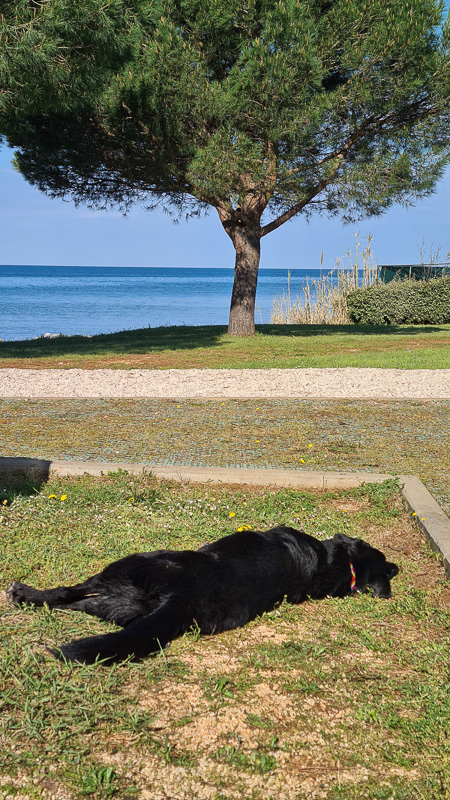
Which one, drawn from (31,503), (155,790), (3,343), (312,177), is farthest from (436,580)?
(3,343)

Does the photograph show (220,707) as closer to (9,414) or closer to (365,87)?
(9,414)

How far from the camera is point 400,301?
21.0 meters

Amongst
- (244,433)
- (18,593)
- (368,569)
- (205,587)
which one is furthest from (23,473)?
(368,569)

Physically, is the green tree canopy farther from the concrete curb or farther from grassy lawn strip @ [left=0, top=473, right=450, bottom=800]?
grassy lawn strip @ [left=0, top=473, right=450, bottom=800]

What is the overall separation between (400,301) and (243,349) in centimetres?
909

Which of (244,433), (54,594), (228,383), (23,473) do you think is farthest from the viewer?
(228,383)

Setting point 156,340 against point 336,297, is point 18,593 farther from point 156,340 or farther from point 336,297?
point 336,297

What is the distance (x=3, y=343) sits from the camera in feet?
53.3

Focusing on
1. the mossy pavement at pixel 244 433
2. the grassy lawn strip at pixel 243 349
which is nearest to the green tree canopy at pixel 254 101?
the grassy lawn strip at pixel 243 349

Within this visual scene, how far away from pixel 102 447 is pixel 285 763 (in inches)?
148

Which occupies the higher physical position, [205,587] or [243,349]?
[243,349]

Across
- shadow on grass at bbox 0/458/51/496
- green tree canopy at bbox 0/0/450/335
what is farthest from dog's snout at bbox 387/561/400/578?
green tree canopy at bbox 0/0/450/335

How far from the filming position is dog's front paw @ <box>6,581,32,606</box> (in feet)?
9.30

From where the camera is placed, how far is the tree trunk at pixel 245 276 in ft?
55.0
